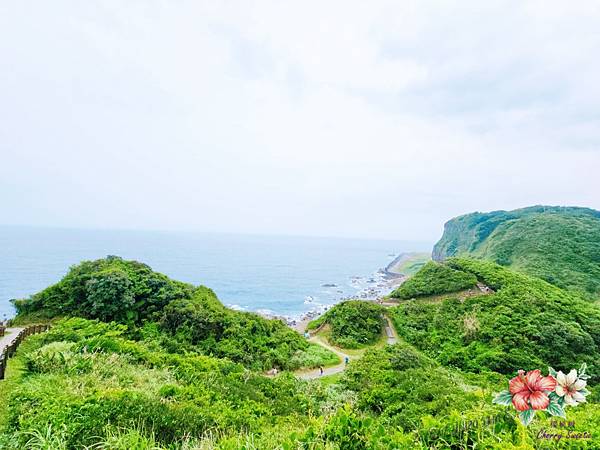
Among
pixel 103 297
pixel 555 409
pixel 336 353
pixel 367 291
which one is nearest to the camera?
pixel 555 409

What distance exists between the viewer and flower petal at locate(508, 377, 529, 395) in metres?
2.48

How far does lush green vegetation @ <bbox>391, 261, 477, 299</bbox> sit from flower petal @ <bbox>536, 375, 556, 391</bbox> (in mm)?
29161

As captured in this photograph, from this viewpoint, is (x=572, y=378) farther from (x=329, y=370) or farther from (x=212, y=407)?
(x=329, y=370)

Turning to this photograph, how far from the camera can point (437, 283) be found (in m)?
29.7

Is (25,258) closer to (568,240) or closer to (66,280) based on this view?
(66,280)

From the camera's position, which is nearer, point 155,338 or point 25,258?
point 155,338

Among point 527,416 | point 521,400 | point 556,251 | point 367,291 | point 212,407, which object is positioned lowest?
point 367,291

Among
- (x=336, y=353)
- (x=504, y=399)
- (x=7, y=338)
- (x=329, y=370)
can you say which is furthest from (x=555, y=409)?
(x=336, y=353)

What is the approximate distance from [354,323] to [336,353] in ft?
11.8

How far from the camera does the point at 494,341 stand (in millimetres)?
Answer: 20266

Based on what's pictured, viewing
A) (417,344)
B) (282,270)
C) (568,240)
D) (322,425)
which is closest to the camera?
(322,425)

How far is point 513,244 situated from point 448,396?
51099mm

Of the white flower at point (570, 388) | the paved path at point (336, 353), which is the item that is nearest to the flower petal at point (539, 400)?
the white flower at point (570, 388)

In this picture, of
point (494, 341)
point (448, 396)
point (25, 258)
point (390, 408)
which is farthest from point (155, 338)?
point (25, 258)
